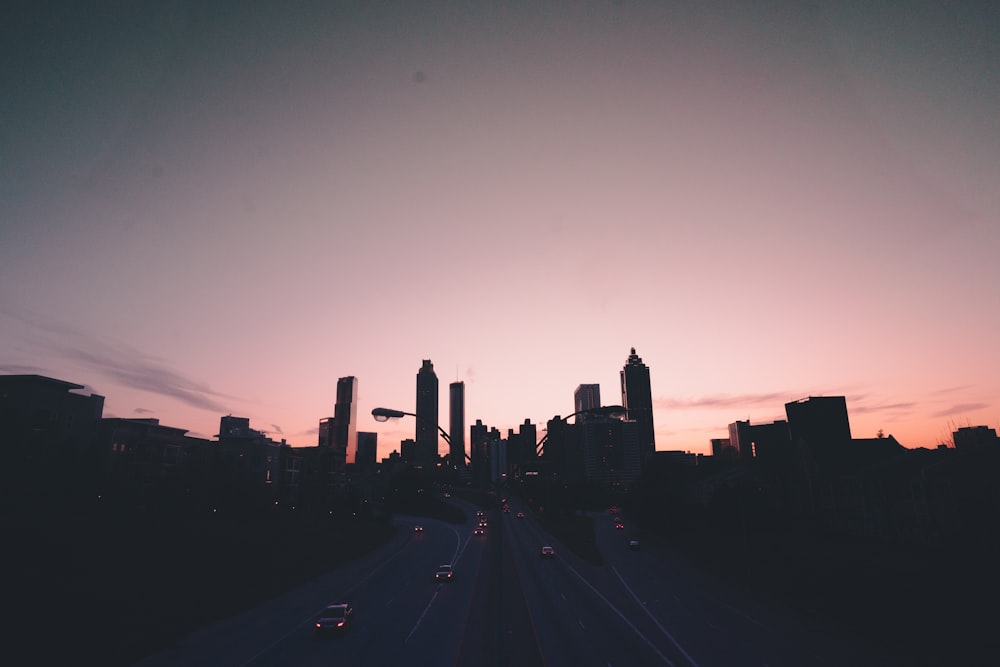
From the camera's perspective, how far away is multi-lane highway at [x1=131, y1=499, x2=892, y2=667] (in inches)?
1077

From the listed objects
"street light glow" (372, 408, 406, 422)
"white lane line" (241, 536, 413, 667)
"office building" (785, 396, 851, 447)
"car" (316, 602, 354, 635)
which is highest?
"office building" (785, 396, 851, 447)

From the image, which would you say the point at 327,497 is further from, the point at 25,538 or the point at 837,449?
the point at 837,449

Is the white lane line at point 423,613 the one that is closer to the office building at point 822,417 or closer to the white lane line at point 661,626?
the white lane line at point 661,626

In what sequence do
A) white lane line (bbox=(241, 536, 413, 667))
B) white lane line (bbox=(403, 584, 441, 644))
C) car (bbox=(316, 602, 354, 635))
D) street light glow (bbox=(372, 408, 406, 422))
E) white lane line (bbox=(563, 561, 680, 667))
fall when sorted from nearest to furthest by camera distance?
street light glow (bbox=(372, 408, 406, 422))
white lane line (bbox=(563, 561, 680, 667))
white lane line (bbox=(241, 536, 413, 667))
car (bbox=(316, 602, 354, 635))
white lane line (bbox=(403, 584, 441, 644))

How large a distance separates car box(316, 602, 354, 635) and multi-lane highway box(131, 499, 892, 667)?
63cm

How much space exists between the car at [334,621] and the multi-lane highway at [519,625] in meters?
0.63

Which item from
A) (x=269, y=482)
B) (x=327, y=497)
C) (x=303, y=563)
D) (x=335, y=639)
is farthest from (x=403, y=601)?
(x=327, y=497)

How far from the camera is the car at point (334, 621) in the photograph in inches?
1233

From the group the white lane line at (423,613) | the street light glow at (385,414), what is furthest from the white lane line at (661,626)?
the street light glow at (385,414)

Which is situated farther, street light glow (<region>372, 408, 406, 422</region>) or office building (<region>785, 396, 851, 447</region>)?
office building (<region>785, 396, 851, 447</region>)

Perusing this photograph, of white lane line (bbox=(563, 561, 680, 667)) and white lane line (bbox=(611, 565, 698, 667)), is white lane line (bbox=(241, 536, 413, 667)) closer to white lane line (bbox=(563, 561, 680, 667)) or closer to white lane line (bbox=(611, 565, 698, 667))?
white lane line (bbox=(563, 561, 680, 667))

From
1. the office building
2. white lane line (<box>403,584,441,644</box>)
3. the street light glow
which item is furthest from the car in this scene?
the office building

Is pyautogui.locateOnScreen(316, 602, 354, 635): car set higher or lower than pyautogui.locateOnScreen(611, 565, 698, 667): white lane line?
higher

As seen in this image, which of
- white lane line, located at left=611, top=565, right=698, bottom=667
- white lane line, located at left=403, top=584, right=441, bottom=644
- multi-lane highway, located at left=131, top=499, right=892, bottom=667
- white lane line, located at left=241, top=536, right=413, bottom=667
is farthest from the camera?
white lane line, located at left=403, top=584, right=441, bottom=644
